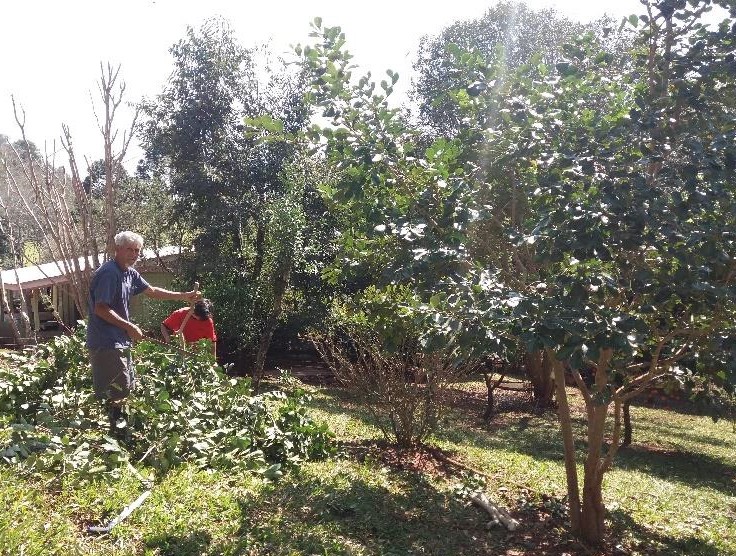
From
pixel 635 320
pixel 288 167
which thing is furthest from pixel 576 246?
pixel 288 167

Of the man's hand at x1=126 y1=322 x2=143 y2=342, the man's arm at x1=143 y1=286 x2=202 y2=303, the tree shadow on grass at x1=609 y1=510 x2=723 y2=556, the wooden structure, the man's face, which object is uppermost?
the wooden structure

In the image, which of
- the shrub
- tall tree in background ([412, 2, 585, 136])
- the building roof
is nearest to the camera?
the shrub

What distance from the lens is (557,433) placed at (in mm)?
10703

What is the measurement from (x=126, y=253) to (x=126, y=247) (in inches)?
2.2

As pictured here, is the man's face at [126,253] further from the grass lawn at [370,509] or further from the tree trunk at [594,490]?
the tree trunk at [594,490]

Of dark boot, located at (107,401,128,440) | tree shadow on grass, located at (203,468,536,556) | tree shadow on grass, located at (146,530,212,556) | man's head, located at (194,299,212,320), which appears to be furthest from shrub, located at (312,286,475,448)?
tree shadow on grass, located at (146,530,212,556)

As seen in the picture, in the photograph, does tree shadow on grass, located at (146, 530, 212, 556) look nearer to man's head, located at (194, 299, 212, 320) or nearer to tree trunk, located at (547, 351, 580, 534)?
tree trunk, located at (547, 351, 580, 534)

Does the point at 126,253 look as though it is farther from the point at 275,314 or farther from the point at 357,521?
the point at 275,314

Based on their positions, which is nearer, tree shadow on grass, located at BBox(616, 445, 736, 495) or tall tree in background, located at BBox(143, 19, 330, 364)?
tree shadow on grass, located at BBox(616, 445, 736, 495)

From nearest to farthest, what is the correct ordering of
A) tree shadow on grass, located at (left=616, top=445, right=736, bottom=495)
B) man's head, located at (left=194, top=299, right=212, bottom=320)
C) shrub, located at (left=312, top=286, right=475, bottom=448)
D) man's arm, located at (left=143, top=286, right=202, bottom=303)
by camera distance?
man's arm, located at (left=143, top=286, right=202, bottom=303) → shrub, located at (left=312, top=286, right=475, bottom=448) → man's head, located at (left=194, top=299, right=212, bottom=320) → tree shadow on grass, located at (left=616, top=445, right=736, bottom=495)

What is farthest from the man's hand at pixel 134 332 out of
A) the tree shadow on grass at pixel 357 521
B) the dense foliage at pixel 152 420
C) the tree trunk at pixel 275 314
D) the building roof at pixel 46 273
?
the building roof at pixel 46 273

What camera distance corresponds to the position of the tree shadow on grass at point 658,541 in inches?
208

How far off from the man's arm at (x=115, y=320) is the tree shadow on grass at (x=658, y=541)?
12.8ft

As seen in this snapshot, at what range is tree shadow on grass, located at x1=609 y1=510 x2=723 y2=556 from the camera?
208 inches
